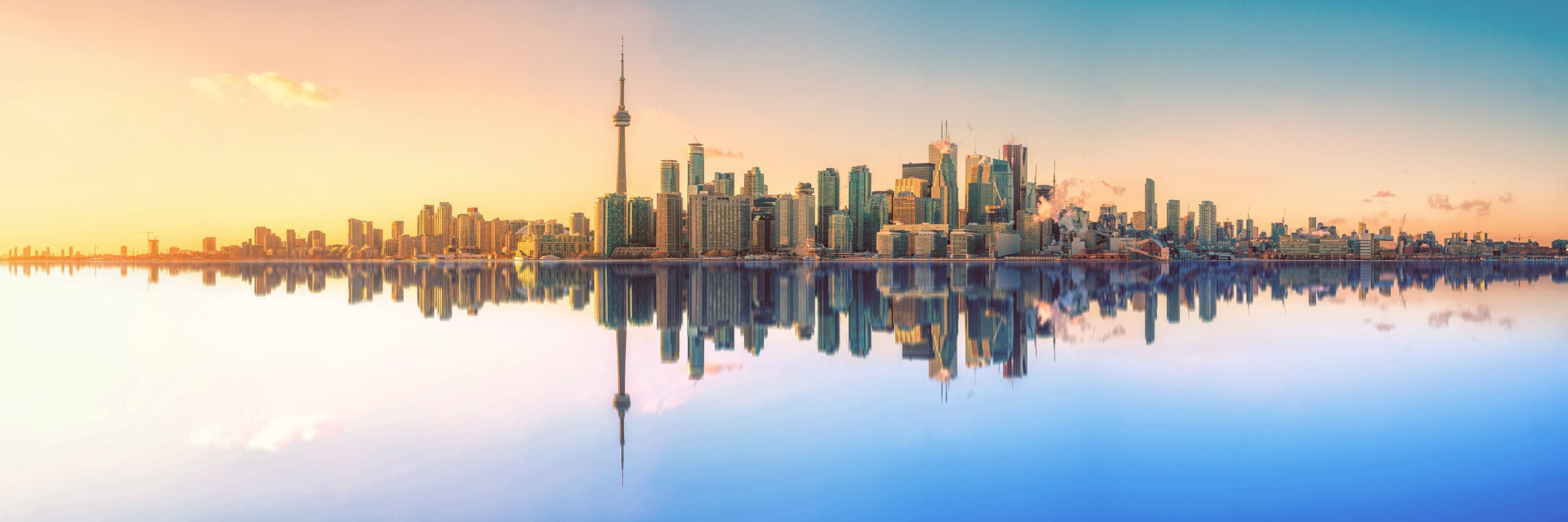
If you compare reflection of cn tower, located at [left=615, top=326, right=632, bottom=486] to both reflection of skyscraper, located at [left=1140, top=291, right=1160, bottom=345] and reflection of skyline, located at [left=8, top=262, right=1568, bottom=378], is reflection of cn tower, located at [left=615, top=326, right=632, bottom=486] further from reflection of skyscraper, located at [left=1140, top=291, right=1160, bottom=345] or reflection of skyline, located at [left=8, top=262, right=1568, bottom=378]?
reflection of skyscraper, located at [left=1140, top=291, right=1160, bottom=345]

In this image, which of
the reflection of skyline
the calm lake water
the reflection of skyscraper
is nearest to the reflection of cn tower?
the calm lake water

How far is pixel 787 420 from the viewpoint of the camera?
1341 cm

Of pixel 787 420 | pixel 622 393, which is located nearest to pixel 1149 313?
pixel 787 420

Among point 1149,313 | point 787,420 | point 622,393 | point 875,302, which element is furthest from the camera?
point 875,302

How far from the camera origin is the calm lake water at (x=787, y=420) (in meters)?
9.49

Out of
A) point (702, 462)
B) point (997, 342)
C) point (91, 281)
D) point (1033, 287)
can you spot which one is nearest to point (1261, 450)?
point (702, 462)

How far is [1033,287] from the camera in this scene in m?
60.7

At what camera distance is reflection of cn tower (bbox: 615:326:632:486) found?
1130 cm

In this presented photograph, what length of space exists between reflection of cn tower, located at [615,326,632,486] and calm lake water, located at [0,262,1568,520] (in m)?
0.12

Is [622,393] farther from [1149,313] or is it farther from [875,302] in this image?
[1149,313]

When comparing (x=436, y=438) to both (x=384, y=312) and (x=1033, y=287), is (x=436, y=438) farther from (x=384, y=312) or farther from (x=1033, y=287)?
(x=1033, y=287)

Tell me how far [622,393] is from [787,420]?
4.24m

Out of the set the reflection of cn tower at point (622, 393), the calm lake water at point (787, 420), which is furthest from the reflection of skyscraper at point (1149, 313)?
the reflection of cn tower at point (622, 393)

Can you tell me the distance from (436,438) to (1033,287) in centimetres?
5427
